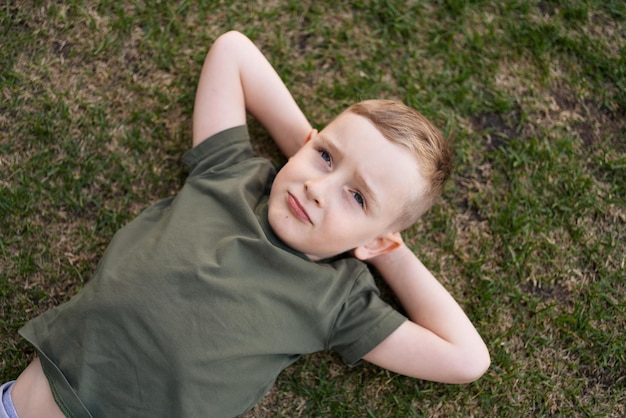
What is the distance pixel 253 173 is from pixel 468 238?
118 cm

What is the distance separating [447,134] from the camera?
2971 millimetres

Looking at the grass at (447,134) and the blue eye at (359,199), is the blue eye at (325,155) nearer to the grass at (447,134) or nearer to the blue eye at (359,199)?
the blue eye at (359,199)

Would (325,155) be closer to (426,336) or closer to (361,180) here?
(361,180)

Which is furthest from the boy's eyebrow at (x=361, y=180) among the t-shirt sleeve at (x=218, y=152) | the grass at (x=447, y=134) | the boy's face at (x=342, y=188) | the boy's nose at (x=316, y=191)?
the grass at (x=447, y=134)

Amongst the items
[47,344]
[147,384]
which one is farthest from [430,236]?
[47,344]

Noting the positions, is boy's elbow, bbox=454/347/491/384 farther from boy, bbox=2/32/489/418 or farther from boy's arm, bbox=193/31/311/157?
boy's arm, bbox=193/31/311/157

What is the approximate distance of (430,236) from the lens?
9.55 feet

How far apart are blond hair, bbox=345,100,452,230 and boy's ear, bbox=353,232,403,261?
0.05 metres

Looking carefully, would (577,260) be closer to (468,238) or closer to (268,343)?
(468,238)

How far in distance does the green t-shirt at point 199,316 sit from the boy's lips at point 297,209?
0.17 meters

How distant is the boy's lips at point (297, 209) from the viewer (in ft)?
7.11

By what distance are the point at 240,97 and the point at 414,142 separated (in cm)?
89

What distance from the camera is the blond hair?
2.18m

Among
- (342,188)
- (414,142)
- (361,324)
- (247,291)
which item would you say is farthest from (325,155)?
(361,324)
